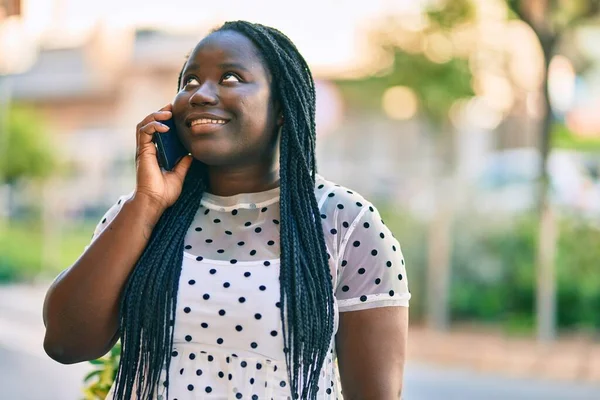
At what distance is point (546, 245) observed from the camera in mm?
8617

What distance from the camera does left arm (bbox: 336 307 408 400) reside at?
5.96 feet

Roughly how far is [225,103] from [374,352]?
22.4 inches

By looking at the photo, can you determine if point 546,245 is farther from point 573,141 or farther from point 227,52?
point 227,52

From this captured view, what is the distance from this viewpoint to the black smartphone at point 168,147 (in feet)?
6.38

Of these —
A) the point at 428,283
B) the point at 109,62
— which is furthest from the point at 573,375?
the point at 109,62

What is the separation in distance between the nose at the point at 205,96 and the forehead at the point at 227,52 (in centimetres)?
5

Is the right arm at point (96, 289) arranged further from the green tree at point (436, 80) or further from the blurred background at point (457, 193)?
the green tree at point (436, 80)

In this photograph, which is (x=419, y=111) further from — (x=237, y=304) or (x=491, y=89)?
(x=237, y=304)

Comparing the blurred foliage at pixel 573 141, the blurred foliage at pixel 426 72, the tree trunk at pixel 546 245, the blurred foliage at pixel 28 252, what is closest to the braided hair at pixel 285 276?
the tree trunk at pixel 546 245

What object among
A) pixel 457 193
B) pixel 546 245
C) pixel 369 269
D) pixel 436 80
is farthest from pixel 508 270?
pixel 369 269

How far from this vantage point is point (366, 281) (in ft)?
6.03

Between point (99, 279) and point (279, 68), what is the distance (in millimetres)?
560

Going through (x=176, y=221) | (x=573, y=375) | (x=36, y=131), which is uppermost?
(x=176, y=221)

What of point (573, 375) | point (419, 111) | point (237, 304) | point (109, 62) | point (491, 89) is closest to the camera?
point (237, 304)
